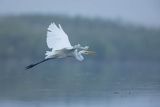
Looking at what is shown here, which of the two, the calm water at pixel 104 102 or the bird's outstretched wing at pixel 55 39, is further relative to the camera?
the bird's outstretched wing at pixel 55 39

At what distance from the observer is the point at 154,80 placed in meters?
15.3

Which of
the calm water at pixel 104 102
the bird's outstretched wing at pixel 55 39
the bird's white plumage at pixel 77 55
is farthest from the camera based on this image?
the bird's outstretched wing at pixel 55 39

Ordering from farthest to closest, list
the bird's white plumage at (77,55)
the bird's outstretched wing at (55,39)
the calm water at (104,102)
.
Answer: the bird's outstretched wing at (55,39), the bird's white plumage at (77,55), the calm water at (104,102)

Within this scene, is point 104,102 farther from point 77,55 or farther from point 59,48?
point 59,48

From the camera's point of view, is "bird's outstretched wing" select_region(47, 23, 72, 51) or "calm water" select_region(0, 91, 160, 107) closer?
"calm water" select_region(0, 91, 160, 107)

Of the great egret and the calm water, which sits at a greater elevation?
the great egret

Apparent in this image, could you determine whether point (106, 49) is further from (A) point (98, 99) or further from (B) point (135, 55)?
(A) point (98, 99)

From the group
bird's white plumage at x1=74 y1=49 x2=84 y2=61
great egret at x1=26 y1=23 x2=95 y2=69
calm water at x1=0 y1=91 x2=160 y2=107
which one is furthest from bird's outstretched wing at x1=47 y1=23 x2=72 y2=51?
calm water at x1=0 y1=91 x2=160 y2=107

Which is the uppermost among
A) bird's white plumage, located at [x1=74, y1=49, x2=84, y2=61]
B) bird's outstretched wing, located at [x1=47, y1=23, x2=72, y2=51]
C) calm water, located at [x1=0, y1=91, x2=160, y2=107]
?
bird's outstretched wing, located at [x1=47, y1=23, x2=72, y2=51]

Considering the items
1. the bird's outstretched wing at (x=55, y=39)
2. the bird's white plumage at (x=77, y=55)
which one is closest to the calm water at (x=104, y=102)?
the bird's white plumage at (x=77, y=55)

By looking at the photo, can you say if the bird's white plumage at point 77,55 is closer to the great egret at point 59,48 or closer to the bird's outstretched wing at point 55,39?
the great egret at point 59,48

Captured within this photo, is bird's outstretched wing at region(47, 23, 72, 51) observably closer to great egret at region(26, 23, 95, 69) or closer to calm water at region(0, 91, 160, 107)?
great egret at region(26, 23, 95, 69)

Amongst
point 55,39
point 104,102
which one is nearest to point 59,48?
point 55,39

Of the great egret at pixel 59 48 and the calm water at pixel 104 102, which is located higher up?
the great egret at pixel 59 48
